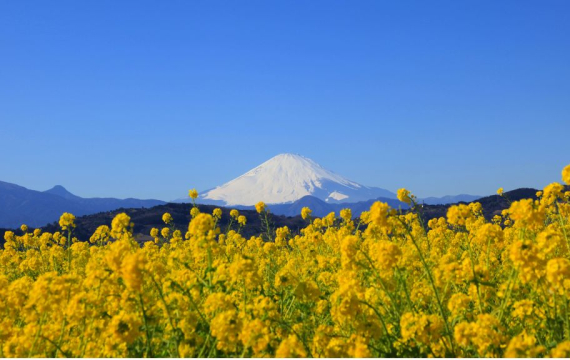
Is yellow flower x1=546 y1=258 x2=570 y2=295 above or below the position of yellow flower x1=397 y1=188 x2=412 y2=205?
below

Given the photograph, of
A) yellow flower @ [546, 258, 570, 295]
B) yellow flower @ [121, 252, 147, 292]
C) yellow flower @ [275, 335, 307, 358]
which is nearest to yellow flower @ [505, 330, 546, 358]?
yellow flower @ [546, 258, 570, 295]

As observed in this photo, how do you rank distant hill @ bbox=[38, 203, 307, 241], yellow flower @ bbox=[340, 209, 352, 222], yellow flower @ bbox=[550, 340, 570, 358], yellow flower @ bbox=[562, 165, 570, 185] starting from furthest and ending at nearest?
distant hill @ bbox=[38, 203, 307, 241]
yellow flower @ bbox=[340, 209, 352, 222]
yellow flower @ bbox=[562, 165, 570, 185]
yellow flower @ bbox=[550, 340, 570, 358]

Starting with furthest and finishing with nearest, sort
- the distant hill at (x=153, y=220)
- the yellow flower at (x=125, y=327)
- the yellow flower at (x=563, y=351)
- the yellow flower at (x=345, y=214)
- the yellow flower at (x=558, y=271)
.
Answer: the distant hill at (x=153, y=220)
the yellow flower at (x=345, y=214)
the yellow flower at (x=125, y=327)
the yellow flower at (x=558, y=271)
the yellow flower at (x=563, y=351)

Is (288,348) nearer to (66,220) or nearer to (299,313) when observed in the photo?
(299,313)

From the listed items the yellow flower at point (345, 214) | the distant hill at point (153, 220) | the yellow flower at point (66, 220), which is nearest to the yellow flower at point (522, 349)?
the yellow flower at point (345, 214)

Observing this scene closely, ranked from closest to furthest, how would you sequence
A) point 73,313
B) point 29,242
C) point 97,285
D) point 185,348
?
point 185,348
point 73,313
point 97,285
point 29,242

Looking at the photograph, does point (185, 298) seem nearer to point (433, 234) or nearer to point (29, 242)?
point (433, 234)

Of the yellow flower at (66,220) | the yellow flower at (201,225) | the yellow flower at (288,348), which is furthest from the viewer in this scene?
the yellow flower at (66,220)

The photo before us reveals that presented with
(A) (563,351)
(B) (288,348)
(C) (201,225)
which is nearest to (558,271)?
(A) (563,351)

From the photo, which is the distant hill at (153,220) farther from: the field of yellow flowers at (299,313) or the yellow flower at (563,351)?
the yellow flower at (563,351)

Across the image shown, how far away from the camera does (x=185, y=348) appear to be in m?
3.47

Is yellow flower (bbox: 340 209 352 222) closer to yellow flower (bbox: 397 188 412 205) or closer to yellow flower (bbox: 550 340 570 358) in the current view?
yellow flower (bbox: 397 188 412 205)

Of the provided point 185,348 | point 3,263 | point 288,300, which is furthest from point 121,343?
point 3,263

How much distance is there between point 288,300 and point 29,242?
10.2 metres
